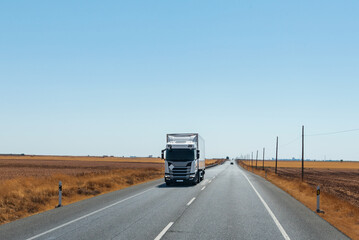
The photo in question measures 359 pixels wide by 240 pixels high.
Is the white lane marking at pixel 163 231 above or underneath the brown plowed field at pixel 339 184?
above

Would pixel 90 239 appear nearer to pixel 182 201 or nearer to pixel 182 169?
pixel 182 201

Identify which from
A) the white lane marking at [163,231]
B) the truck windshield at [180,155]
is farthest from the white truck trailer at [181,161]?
the white lane marking at [163,231]

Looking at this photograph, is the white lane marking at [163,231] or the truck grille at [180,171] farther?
the truck grille at [180,171]

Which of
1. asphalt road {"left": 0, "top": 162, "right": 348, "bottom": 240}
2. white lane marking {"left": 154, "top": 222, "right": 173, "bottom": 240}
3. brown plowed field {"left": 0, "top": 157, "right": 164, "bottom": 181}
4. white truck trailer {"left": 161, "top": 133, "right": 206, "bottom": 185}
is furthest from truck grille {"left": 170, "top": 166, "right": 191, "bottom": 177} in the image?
brown plowed field {"left": 0, "top": 157, "right": 164, "bottom": 181}

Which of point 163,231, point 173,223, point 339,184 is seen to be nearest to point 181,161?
point 173,223

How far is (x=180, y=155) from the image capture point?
79.0ft

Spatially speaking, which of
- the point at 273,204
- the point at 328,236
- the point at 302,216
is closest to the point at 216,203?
the point at 273,204

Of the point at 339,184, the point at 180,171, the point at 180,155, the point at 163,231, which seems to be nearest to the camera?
the point at 163,231

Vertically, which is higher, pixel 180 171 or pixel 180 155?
pixel 180 155

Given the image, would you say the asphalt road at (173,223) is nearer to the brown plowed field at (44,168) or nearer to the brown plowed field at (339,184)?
the brown plowed field at (339,184)

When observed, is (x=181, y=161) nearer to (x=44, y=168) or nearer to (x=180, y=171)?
(x=180, y=171)

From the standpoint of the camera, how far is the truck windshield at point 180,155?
24016mm

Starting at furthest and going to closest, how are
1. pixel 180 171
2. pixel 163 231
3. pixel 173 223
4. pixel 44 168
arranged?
1. pixel 44 168
2. pixel 180 171
3. pixel 173 223
4. pixel 163 231

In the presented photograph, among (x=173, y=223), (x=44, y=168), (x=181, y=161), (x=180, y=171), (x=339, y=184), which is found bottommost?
(x=44, y=168)
